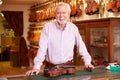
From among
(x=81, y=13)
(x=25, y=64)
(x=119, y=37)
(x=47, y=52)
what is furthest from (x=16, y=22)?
(x=47, y=52)

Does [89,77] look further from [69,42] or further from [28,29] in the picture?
[28,29]

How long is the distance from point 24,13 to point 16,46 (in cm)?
158

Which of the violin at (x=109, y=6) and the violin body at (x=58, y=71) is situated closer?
the violin body at (x=58, y=71)

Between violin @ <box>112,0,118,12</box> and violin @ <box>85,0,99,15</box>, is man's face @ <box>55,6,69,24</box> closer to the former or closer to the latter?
violin @ <box>112,0,118,12</box>

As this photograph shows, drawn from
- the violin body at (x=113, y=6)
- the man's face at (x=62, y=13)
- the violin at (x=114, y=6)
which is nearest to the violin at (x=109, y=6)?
the violin body at (x=113, y=6)

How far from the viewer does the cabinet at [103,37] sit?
3.91m

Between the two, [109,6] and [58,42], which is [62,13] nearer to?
[58,42]

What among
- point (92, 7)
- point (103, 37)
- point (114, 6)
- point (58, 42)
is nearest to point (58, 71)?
point (58, 42)

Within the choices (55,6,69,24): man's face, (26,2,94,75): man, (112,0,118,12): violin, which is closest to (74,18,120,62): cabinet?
(112,0,118,12): violin

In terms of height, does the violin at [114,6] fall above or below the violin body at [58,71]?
above

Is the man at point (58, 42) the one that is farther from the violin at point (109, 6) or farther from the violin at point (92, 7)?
the violin at point (92, 7)

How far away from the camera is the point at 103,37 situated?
429cm

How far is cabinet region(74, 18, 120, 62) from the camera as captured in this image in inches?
154

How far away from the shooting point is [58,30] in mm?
2643
